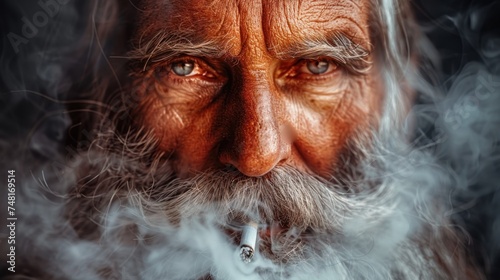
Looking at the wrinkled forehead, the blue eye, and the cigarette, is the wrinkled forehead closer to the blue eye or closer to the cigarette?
the blue eye

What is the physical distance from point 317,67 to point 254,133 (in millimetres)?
284

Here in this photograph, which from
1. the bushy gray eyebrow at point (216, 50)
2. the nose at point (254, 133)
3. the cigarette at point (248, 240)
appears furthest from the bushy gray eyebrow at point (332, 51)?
the cigarette at point (248, 240)

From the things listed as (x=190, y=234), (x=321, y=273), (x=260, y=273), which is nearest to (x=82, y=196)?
(x=190, y=234)

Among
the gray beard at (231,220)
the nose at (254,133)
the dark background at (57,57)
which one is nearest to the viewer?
the nose at (254,133)

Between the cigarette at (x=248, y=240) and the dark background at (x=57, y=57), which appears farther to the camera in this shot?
the dark background at (x=57, y=57)

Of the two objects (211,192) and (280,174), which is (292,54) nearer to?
(280,174)

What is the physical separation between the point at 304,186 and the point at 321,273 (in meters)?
0.26

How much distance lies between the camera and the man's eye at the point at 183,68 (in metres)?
1.49

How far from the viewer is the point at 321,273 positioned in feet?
5.02

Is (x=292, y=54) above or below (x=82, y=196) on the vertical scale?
above

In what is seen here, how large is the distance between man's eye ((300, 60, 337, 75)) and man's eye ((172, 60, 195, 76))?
0.29 meters

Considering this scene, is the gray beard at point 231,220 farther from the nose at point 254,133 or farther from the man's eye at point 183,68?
the man's eye at point 183,68

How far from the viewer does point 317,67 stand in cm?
149

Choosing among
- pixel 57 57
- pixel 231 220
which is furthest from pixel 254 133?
pixel 57 57
